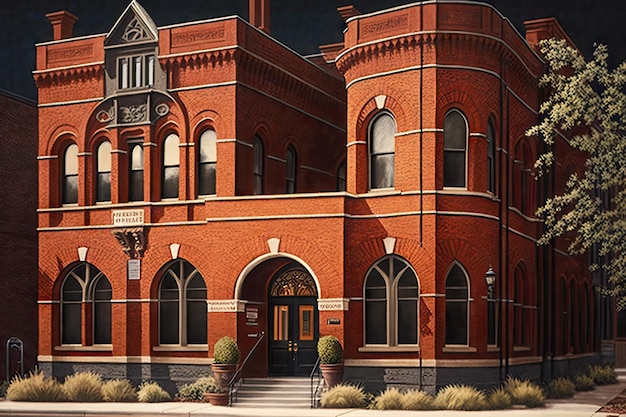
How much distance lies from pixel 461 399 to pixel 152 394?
1000 cm

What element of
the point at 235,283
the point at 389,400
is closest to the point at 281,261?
the point at 235,283

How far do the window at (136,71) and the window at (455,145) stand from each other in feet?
34.7

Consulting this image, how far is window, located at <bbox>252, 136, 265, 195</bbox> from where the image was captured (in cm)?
3688

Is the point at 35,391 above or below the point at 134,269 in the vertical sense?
below

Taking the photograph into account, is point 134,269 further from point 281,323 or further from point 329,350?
point 329,350

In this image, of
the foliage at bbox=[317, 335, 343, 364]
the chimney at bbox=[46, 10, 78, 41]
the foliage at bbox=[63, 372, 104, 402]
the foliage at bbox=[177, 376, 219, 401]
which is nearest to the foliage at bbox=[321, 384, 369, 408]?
the foliage at bbox=[317, 335, 343, 364]

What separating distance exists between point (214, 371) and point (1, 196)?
13.9 m

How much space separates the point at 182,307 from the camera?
35719 mm

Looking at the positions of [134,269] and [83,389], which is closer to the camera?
[83,389]

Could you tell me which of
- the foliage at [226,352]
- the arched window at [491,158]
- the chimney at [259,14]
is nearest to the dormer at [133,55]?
the chimney at [259,14]

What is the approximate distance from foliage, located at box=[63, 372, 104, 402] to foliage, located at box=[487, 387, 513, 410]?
1237 cm

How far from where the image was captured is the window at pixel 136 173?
36.9 meters

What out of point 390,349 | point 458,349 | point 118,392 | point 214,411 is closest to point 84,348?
point 118,392

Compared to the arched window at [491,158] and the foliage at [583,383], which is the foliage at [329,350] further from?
the foliage at [583,383]
